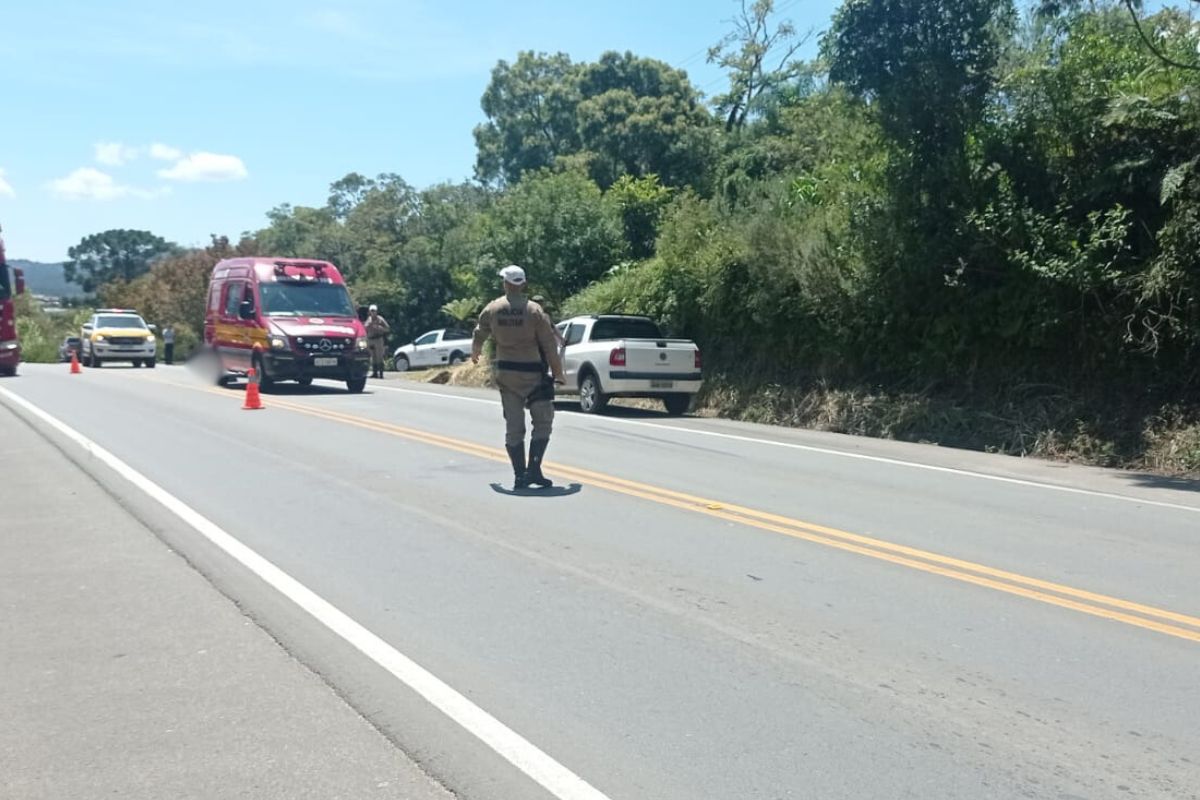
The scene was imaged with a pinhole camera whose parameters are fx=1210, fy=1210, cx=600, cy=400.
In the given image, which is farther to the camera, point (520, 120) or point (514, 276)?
point (520, 120)

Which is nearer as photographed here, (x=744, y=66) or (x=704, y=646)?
(x=704, y=646)

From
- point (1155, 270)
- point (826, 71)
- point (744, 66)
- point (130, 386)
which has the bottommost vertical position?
point (130, 386)

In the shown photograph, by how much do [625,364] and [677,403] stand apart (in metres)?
1.58

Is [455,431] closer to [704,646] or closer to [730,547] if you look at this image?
[730,547]

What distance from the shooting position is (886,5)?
1747 cm

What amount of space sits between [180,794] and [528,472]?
6814 millimetres

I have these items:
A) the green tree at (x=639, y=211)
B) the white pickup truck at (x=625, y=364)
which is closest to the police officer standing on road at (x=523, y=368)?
the white pickup truck at (x=625, y=364)

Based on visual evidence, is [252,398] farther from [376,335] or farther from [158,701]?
[158,701]

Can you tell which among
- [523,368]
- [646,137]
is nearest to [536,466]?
[523,368]

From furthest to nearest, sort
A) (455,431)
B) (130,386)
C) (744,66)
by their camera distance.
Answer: (744,66) → (130,386) → (455,431)

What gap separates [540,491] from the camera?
1089 centimetres

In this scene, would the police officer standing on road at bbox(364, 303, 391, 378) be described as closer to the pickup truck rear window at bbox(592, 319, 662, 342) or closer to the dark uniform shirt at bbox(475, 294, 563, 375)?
the pickup truck rear window at bbox(592, 319, 662, 342)

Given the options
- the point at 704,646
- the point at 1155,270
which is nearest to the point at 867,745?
the point at 704,646

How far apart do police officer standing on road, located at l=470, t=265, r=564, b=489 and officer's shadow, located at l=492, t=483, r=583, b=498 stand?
10cm
